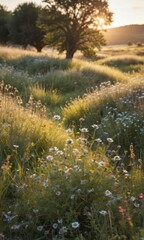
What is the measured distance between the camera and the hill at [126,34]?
478 feet

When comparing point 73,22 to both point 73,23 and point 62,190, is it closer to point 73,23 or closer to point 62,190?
point 73,23

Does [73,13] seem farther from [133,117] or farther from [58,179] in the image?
[58,179]

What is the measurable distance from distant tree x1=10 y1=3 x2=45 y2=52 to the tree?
1144 cm

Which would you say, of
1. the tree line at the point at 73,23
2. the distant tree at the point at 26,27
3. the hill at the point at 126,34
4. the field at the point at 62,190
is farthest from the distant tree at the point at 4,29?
the hill at the point at 126,34

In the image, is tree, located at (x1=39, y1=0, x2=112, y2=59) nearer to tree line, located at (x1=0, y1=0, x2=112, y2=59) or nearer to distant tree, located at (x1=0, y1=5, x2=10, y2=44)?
tree line, located at (x1=0, y1=0, x2=112, y2=59)

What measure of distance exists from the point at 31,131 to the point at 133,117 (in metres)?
2.31

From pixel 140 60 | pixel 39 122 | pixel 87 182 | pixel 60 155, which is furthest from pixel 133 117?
pixel 140 60

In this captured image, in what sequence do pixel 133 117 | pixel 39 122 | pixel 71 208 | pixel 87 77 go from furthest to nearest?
pixel 87 77
pixel 133 117
pixel 39 122
pixel 71 208

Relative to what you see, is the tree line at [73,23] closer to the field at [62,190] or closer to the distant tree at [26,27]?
the distant tree at [26,27]

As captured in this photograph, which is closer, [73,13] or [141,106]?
[141,106]

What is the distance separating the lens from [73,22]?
30531 millimetres

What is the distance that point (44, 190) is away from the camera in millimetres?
3652

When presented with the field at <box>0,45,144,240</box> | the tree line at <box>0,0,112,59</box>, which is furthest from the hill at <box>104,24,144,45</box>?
the field at <box>0,45,144,240</box>

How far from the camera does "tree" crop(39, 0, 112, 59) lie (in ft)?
98.3
